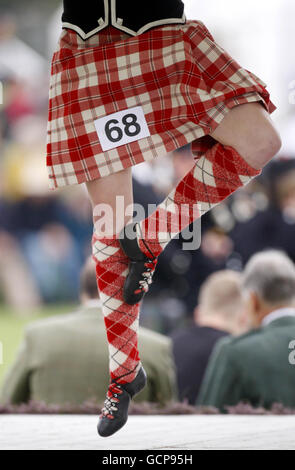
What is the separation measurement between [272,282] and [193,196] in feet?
3.62

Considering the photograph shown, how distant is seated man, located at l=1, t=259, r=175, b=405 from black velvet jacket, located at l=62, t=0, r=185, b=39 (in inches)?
49.5

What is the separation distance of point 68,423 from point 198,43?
1347mm

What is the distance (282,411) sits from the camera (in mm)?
2953

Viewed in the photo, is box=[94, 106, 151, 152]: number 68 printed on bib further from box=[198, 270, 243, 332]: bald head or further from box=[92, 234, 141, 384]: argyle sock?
box=[198, 270, 243, 332]: bald head

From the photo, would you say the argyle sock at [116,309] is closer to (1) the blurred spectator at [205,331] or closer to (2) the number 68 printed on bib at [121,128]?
(2) the number 68 printed on bib at [121,128]

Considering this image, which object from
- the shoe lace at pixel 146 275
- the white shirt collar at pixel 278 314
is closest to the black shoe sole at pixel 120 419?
the shoe lace at pixel 146 275

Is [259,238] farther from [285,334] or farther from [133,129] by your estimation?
[133,129]

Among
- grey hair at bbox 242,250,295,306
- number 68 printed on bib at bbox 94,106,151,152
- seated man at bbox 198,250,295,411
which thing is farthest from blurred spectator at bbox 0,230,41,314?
number 68 printed on bib at bbox 94,106,151,152

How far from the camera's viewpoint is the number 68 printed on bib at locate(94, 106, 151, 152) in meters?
2.22

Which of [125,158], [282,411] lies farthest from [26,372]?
[125,158]

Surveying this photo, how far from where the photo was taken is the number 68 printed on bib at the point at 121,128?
222cm

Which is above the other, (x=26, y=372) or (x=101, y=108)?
(x=101, y=108)

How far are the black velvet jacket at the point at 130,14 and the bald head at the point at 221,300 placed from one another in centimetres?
172
